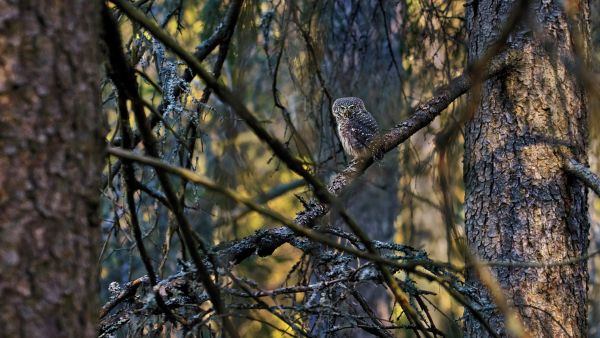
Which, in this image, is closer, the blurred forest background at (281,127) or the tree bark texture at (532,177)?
the blurred forest background at (281,127)

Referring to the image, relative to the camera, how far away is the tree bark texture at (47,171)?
1.48 metres

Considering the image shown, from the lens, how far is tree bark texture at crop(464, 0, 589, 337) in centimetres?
316

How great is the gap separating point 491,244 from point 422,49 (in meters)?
1.75

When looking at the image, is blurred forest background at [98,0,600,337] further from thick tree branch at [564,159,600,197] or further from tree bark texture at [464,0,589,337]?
thick tree branch at [564,159,600,197]

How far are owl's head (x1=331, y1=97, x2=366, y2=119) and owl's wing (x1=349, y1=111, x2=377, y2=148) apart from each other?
47 mm

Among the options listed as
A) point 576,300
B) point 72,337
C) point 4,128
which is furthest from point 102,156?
point 576,300

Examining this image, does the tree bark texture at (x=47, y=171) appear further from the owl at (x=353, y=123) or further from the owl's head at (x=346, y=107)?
the owl's head at (x=346, y=107)

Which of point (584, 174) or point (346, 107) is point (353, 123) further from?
point (584, 174)

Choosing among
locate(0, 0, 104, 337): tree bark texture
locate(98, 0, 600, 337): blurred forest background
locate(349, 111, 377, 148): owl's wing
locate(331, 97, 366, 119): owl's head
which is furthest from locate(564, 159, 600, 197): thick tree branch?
locate(331, 97, 366, 119): owl's head

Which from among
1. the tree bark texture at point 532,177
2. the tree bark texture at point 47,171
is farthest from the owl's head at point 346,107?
the tree bark texture at point 47,171

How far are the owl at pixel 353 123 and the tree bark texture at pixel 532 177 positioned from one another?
6.51ft

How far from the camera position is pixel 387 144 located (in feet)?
10.8

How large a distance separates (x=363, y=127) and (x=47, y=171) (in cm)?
413

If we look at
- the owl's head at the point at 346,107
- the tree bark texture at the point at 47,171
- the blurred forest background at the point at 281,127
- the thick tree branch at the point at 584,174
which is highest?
the owl's head at the point at 346,107
